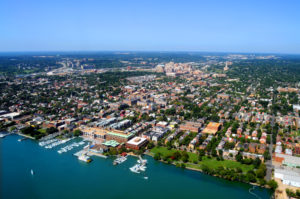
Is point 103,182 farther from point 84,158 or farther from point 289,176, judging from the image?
point 289,176

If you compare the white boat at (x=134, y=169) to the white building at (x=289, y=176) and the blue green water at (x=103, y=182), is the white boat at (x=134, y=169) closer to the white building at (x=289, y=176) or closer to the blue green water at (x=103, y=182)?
the blue green water at (x=103, y=182)

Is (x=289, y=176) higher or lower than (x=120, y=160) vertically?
higher

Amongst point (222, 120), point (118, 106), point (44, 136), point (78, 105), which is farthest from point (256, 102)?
point (44, 136)

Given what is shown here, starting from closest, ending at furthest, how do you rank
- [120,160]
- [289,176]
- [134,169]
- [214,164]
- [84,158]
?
[289,176] < [134,169] < [214,164] < [120,160] < [84,158]

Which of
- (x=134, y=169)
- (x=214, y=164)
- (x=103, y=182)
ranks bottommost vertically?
Result: (x=103, y=182)

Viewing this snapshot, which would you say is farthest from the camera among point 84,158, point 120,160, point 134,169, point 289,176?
point 84,158

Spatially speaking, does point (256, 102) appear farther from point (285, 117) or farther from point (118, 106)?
point (118, 106)

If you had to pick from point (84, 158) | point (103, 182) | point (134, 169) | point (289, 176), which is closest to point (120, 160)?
point (134, 169)

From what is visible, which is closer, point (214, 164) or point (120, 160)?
point (214, 164)
